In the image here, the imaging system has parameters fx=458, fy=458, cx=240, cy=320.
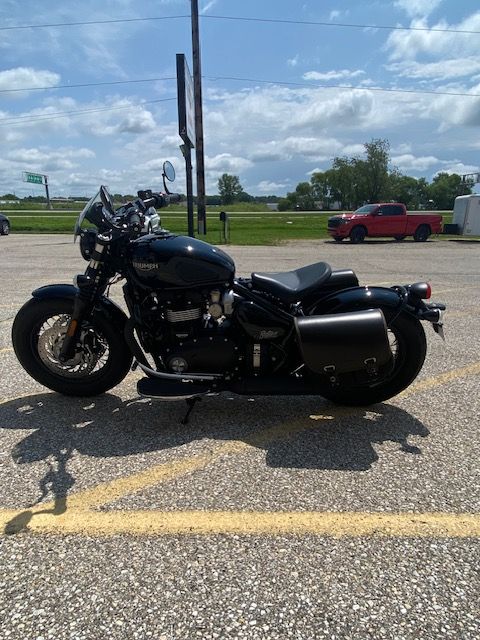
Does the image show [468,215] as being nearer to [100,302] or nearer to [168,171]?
[168,171]

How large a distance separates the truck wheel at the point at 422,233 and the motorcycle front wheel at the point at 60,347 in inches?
806

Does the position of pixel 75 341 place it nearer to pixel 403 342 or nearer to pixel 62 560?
pixel 62 560

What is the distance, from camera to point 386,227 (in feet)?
69.2

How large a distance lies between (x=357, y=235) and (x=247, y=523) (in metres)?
19.5

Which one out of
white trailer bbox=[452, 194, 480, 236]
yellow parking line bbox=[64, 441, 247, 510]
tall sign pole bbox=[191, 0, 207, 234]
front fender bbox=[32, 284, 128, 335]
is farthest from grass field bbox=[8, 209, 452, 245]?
yellow parking line bbox=[64, 441, 247, 510]

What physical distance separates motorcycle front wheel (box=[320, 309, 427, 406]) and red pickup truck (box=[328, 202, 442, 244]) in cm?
1759

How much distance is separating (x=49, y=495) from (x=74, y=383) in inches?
48.4

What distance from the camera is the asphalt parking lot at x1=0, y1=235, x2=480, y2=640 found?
5.87 ft

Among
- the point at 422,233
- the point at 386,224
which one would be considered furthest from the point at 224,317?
the point at 422,233

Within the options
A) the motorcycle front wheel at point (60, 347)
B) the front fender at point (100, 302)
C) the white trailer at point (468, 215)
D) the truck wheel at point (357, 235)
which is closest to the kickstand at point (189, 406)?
the motorcycle front wheel at point (60, 347)

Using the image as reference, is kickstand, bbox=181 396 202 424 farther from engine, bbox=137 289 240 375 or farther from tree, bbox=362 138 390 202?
tree, bbox=362 138 390 202

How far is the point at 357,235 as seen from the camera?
20.5 metres

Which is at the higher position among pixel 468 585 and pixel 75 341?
pixel 75 341

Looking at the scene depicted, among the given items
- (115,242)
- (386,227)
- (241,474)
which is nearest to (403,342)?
(241,474)
